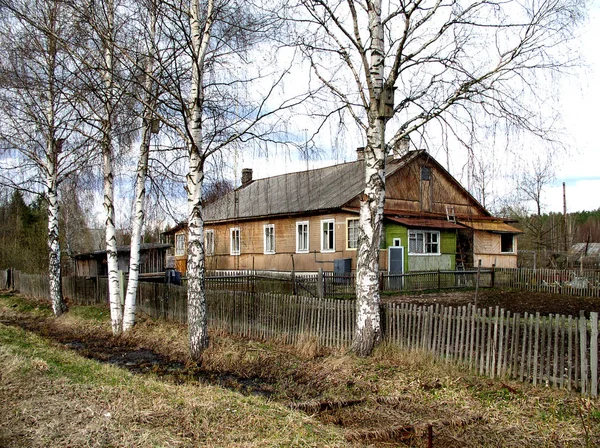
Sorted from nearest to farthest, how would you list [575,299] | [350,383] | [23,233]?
[350,383] < [575,299] < [23,233]

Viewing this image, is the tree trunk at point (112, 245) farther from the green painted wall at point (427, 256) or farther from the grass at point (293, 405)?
the green painted wall at point (427, 256)

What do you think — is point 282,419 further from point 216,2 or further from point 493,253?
point 493,253

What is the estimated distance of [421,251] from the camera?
26.8m

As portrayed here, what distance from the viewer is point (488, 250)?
30984mm

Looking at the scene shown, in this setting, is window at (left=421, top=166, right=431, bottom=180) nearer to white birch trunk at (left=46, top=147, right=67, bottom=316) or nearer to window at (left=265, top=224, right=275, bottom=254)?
white birch trunk at (left=46, top=147, right=67, bottom=316)

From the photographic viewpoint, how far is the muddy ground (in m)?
17.1

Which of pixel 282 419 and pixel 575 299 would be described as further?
pixel 575 299

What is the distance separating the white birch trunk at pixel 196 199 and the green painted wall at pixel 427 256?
16.1 meters

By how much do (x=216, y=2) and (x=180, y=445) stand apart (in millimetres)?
8774

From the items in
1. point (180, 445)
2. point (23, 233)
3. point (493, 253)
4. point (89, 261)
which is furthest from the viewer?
point (23, 233)

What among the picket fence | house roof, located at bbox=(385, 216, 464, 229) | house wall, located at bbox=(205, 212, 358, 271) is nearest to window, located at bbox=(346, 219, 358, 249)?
house wall, located at bbox=(205, 212, 358, 271)

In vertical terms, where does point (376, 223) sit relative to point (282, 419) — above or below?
above

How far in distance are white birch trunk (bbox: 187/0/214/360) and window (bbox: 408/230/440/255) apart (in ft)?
58.2

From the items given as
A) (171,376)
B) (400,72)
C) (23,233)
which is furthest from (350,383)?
(23,233)
